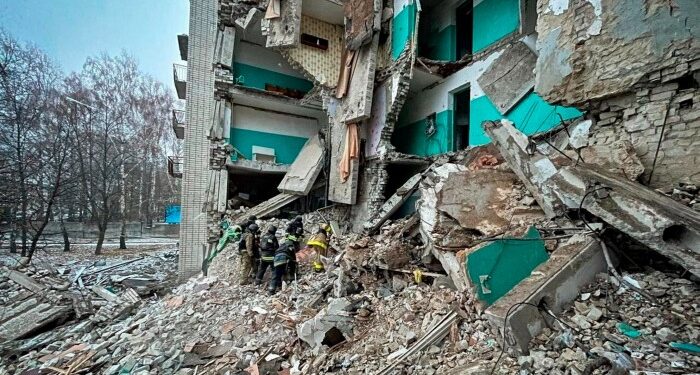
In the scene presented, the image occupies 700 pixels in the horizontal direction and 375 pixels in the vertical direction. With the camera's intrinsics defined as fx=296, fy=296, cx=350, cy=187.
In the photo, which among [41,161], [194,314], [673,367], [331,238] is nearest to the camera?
[673,367]

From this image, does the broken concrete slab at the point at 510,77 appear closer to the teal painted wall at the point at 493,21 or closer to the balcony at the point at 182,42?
the teal painted wall at the point at 493,21

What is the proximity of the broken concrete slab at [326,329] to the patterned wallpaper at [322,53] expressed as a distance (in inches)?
311

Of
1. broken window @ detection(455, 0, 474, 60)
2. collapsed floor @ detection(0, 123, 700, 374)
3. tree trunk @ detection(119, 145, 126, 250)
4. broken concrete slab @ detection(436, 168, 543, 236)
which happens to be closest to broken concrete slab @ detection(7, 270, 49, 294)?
collapsed floor @ detection(0, 123, 700, 374)

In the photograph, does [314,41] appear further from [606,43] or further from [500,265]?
[500,265]

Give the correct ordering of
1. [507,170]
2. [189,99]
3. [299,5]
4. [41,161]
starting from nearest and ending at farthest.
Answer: [507,170] → [299,5] → [189,99] → [41,161]

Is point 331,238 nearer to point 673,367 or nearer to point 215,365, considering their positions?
point 215,365

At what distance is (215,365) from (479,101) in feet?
26.1

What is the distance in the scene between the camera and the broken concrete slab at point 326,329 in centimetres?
360

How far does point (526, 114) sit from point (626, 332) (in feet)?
17.6

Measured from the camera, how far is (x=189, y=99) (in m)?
9.82

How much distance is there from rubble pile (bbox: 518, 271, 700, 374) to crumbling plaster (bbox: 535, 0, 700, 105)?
2548mm

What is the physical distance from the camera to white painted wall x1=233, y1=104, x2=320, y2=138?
10836mm

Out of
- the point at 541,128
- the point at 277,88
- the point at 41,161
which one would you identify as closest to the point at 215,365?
the point at 541,128

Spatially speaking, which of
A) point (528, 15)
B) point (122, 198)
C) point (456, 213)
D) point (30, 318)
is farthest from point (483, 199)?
point (122, 198)
